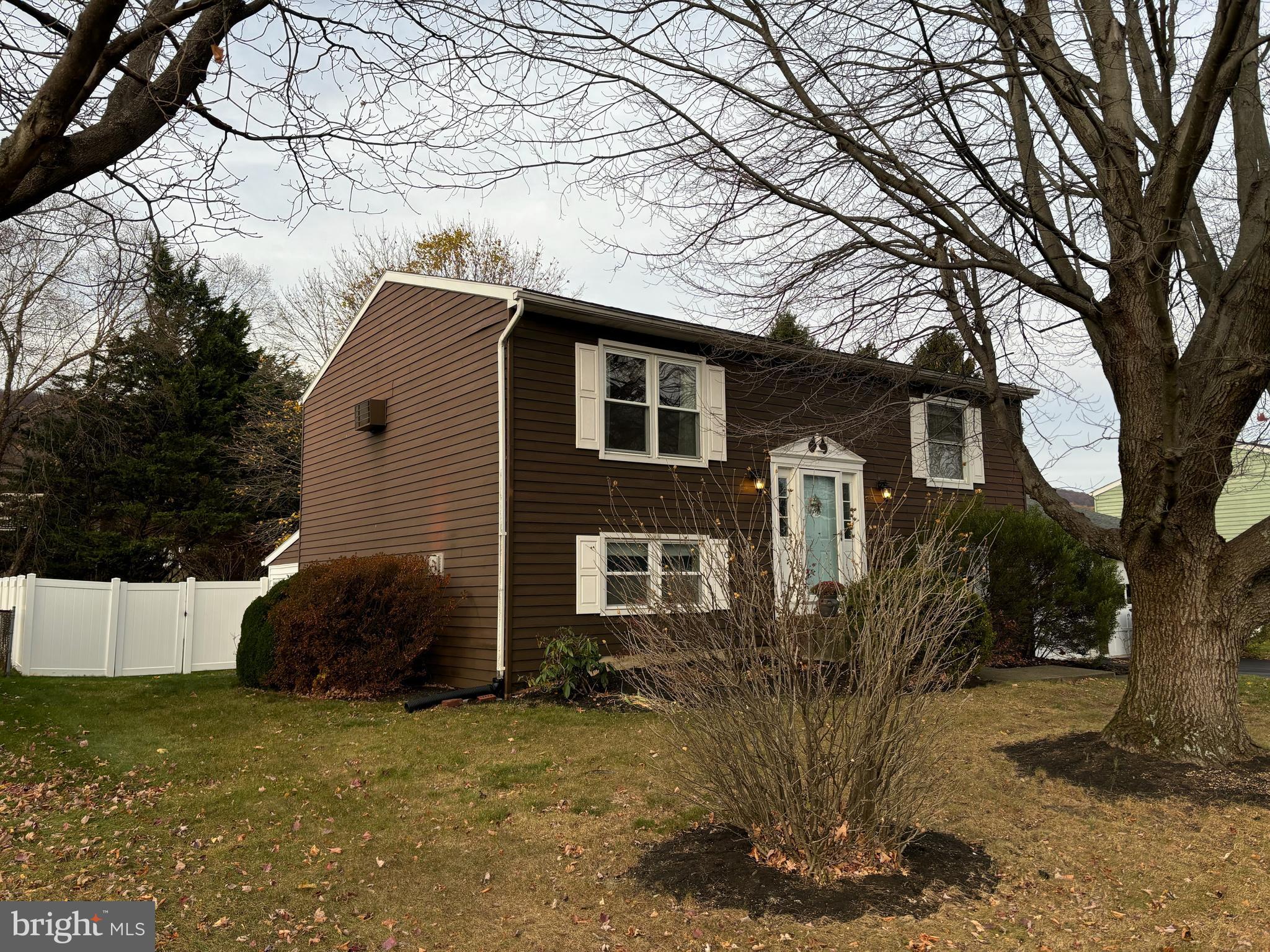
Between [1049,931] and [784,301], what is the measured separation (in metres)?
4.54

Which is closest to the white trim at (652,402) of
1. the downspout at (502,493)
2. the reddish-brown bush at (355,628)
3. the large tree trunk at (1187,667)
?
the downspout at (502,493)

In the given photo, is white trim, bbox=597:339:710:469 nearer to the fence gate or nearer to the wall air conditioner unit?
the wall air conditioner unit

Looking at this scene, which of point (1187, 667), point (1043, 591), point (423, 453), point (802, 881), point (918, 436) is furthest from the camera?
point (918, 436)

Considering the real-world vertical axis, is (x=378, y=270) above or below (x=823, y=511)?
above

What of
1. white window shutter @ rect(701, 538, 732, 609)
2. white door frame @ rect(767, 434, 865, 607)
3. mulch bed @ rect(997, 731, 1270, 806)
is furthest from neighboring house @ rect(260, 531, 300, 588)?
→ mulch bed @ rect(997, 731, 1270, 806)

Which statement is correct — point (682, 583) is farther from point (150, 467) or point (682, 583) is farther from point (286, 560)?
point (150, 467)

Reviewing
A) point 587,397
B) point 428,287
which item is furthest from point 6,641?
point 587,397

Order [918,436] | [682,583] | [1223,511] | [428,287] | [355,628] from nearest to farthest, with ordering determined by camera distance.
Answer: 1. [682,583]
2. [355,628]
3. [428,287]
4. [918,436]
5. [1223,511]

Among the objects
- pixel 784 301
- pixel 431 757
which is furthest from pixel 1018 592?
pixel 431 757

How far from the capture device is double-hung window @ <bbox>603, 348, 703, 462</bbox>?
37.9 feet

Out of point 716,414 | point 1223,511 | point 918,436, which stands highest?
point 918,436

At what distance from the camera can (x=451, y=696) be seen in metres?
9.84

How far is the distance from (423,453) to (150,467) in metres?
14.5

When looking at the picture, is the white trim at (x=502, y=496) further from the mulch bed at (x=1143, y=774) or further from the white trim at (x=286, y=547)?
the white trim at (x=286, y=547)
